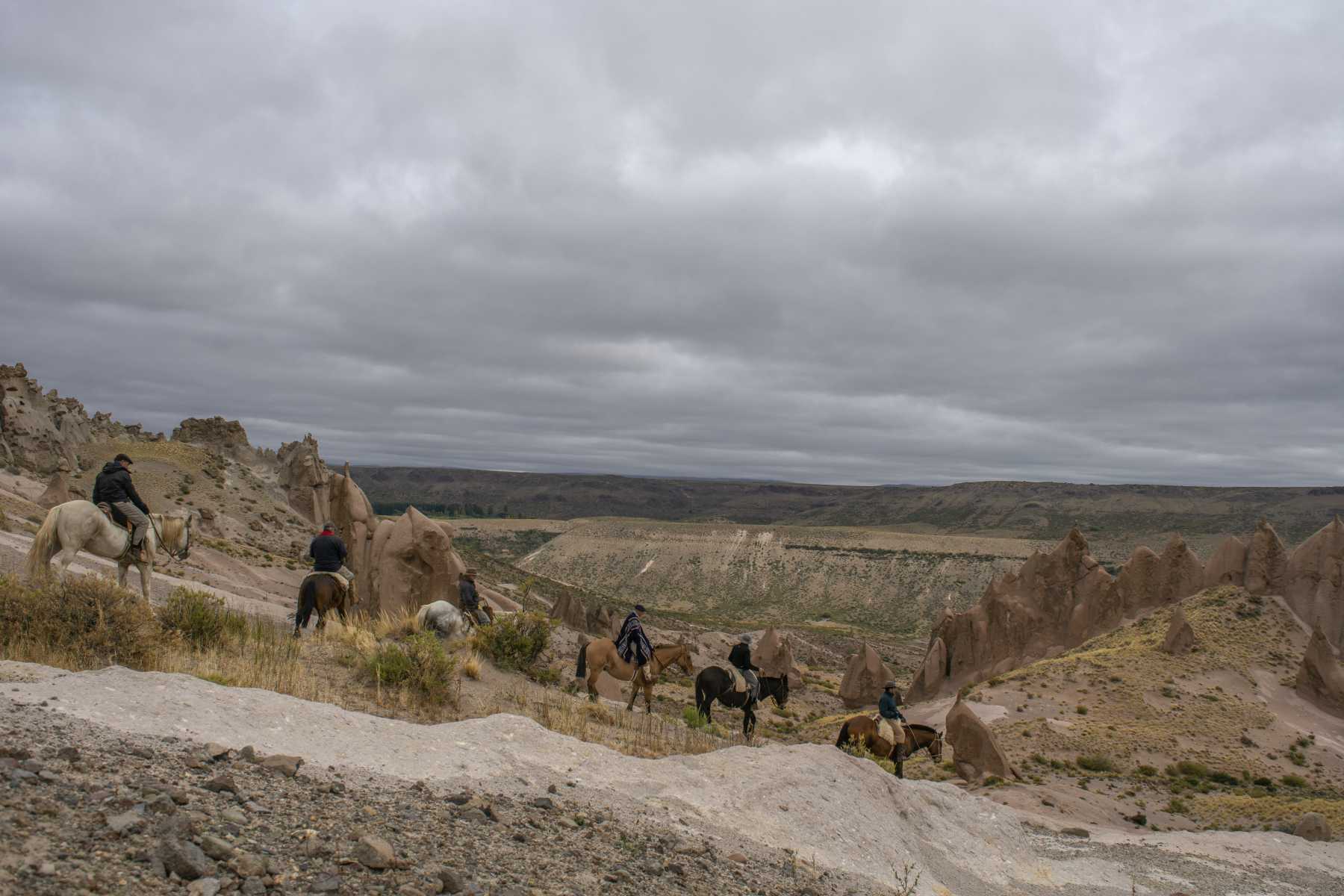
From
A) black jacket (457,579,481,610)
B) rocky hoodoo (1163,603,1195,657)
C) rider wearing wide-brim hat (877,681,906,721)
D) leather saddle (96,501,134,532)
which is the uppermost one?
leather saddle (96,501,134,532)

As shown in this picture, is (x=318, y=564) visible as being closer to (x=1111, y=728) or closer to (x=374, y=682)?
(x=374, y=682)

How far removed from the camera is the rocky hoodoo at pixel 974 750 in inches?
883

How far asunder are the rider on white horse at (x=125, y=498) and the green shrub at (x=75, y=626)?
16.9ft

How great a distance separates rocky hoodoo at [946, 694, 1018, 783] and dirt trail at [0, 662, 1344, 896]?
5396 millimetres

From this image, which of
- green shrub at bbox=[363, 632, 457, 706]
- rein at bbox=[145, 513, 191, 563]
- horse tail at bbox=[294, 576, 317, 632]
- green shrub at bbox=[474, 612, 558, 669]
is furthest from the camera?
green shrub at bbox=[474, 612, 558, 669]

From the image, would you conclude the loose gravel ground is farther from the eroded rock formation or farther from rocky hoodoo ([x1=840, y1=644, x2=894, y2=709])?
the eroded rock formation

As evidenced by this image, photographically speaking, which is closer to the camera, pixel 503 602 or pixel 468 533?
pixel 503 602

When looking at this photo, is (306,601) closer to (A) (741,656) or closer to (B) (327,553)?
(B) (327,553)

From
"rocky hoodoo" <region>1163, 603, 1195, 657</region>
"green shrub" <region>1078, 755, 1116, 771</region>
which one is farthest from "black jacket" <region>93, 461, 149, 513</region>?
"rocky hoodoo" <region>1163, 603, 1195, 657</region>

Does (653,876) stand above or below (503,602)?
above

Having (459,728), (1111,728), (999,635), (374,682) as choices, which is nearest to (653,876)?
(459,728)

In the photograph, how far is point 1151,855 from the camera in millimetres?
16203

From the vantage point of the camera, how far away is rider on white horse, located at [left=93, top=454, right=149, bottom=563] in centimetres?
1531

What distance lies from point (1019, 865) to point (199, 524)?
4556cm
